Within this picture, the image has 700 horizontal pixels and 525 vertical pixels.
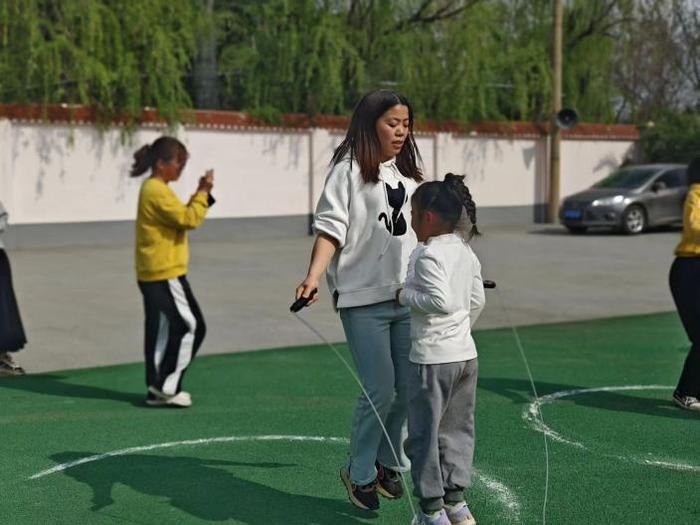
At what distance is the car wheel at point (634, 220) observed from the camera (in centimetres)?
2341

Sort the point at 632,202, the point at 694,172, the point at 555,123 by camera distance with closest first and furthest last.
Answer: the point at 694,172 → the point at 632,202 → the point at 555,123

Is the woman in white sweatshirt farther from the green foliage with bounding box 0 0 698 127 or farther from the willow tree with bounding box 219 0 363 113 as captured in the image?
the willow tree with bounding box 219 0 363 113

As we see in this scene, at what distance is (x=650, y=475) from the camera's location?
18.8 ft

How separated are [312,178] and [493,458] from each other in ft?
59.4

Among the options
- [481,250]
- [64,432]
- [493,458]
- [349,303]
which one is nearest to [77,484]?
[64,432]

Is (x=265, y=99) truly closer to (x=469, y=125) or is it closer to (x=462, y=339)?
(x=469, y=125)

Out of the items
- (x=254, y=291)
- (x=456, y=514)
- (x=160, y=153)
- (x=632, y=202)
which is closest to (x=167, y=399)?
(x=160, y=153)

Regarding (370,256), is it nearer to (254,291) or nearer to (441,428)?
(441,428)

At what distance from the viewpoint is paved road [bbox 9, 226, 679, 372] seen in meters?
10.5

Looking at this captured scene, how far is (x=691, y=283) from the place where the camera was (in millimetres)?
7156

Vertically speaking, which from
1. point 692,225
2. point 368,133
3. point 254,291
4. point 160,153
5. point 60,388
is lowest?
point 254,291

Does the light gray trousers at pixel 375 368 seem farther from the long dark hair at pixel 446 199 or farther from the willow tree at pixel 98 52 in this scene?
the willow tree at pixel 98 52

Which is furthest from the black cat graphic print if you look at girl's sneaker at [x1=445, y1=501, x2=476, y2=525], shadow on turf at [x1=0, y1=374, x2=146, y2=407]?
shadow on turf at [x1=0, y1=374, x2=146, y2=407]

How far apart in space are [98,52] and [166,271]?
46.8ft
